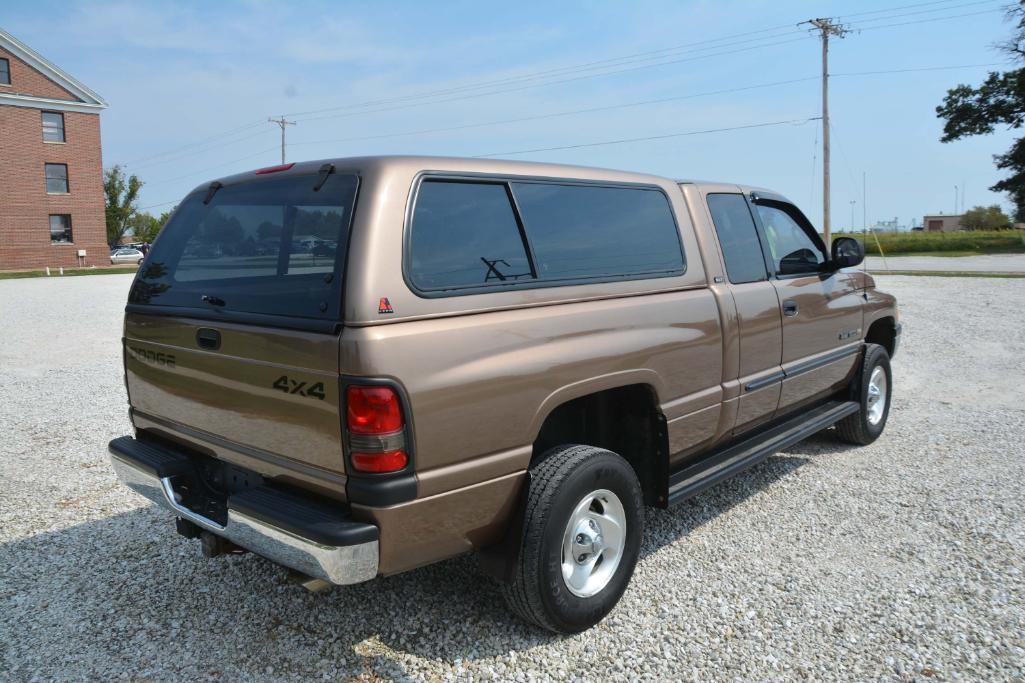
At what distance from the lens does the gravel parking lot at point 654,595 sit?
2984mm

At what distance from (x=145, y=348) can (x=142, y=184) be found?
60.6m

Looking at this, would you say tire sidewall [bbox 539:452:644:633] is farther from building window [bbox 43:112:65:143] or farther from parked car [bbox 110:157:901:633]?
building window [bbox 43:112:65:143]

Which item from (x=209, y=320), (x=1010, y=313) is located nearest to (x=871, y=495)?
(x=209, y=320)

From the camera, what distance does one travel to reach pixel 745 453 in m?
4.16

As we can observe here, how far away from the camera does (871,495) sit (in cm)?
473

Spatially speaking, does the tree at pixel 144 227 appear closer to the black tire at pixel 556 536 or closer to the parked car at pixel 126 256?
the parked car at pixel 126 256

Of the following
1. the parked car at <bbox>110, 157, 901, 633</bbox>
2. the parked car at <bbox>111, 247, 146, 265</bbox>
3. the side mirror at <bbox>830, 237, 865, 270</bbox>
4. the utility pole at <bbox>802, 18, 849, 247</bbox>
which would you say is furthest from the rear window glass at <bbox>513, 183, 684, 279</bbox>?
the parked car at <bbox>111, 247, 146, 265</bbox>

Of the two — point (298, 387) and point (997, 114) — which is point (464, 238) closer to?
point (298, 387)

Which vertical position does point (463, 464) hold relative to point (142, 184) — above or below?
below

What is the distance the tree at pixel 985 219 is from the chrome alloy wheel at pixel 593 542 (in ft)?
244

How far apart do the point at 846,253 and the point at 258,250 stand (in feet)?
12.7

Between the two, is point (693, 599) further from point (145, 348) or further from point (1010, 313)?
point (1010, 313)

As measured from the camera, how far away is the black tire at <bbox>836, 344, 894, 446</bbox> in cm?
550

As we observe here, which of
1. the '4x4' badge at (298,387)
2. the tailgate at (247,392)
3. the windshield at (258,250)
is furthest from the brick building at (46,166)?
the '4x4' badge at (298,387)
